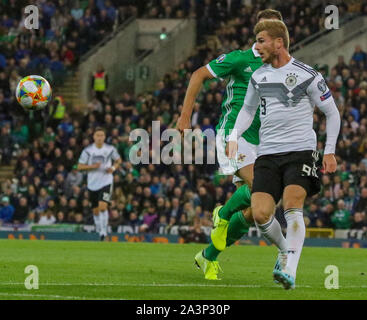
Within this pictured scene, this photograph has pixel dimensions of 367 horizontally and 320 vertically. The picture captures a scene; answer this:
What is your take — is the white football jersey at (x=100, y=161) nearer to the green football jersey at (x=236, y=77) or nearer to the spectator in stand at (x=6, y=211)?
the spectator in stand at (x=6, y=211)

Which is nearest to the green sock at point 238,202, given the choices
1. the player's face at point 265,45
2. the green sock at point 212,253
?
the green sock at point 212,253

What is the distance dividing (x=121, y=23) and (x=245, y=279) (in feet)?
79.5

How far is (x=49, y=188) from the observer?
28156 mm

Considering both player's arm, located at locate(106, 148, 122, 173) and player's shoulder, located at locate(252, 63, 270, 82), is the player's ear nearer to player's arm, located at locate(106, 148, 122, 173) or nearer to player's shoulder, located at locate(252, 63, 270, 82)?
player's shoulder, located at locate(252, 63, 270, 82)

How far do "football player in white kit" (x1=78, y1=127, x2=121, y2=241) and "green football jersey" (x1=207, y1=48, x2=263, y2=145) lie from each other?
32.4 ft

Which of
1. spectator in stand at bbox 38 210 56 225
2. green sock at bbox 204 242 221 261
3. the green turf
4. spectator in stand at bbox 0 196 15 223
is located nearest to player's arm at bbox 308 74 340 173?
the green turf

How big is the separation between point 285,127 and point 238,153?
162cm

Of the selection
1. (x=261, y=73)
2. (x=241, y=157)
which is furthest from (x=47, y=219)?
(x=261, y=73)

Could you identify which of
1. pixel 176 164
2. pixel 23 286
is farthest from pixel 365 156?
pixel 23 286

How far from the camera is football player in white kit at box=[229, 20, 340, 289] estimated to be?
31.6ft

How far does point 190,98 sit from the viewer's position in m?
10.8

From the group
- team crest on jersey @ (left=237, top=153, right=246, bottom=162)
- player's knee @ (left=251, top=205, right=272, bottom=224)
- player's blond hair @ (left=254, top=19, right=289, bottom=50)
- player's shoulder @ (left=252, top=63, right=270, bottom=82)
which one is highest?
player's blond hair @ (left=254, top=19, right=289, bottom=50)

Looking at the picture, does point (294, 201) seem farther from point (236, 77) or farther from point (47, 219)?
point (47, 219)
